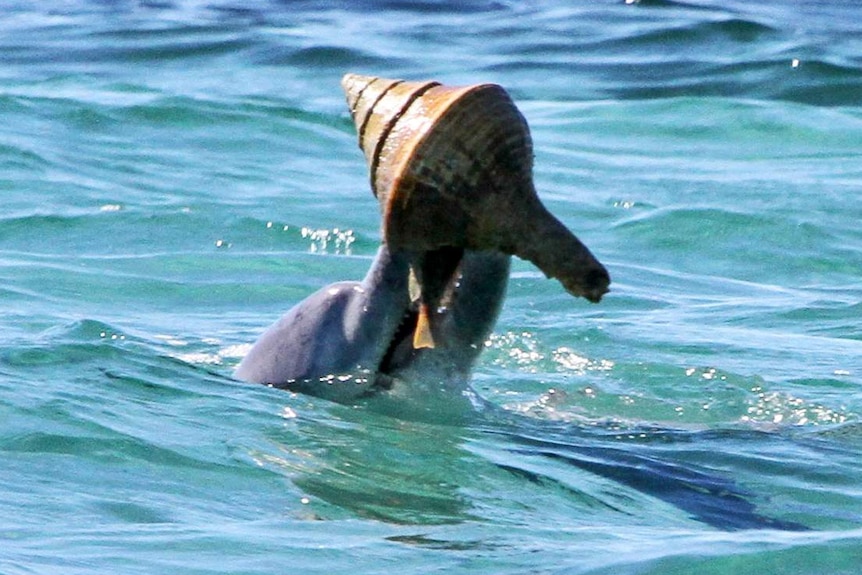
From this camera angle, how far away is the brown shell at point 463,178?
3932 millimetres

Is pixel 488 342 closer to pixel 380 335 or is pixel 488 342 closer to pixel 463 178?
pixel 380 335

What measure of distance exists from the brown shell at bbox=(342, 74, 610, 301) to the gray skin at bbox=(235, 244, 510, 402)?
11 cm

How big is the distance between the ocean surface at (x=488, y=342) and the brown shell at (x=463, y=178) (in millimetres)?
542

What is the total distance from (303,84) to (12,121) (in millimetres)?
2411

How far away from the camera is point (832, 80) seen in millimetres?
12953

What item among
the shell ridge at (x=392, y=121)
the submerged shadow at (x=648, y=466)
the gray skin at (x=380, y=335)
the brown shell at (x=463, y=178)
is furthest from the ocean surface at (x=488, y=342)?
the shell ridge at (x=392, y=121)

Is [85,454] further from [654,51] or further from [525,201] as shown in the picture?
[654,51]

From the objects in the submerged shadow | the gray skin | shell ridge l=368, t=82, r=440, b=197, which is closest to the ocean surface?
the submerged shadow

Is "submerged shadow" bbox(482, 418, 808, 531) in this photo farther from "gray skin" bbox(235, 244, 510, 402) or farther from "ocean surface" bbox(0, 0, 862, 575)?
"gray skin" bbox(235, 244, 510, 402)

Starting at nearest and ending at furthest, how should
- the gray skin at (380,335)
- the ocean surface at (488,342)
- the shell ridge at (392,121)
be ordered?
the ocean surface at (488,342) < the shell ridge at (392,121) < the gray skin at (380,335)

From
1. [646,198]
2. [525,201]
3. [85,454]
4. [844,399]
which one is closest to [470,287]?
[525,201]

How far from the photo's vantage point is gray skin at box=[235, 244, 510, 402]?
4.23 m

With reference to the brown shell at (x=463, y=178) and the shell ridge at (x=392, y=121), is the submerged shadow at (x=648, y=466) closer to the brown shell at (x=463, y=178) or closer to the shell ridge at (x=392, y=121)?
the brown shell at (x=463, y=178)

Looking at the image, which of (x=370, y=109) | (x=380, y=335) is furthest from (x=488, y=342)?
(x=370, y=109)
